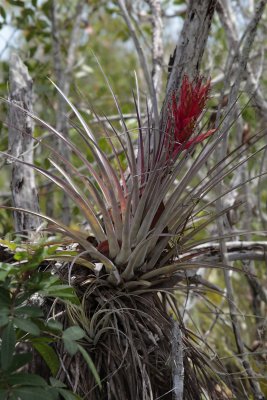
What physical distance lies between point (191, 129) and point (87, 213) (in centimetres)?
34

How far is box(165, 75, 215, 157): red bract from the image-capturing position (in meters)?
1.43

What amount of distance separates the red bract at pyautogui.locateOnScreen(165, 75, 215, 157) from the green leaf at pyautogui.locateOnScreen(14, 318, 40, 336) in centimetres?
54

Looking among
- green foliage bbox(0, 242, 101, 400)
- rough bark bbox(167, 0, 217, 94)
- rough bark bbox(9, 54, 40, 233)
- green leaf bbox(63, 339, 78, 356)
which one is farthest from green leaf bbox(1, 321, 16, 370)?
rough bark bbox(167, 0, 217, 94)

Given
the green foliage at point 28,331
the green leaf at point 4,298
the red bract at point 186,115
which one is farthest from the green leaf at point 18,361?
the red bract at point 186,115

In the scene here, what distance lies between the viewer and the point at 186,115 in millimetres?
1440

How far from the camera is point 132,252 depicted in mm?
1500

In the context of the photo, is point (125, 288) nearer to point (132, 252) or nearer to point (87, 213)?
point (132, 252)

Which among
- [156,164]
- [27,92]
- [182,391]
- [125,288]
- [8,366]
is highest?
[27,92]

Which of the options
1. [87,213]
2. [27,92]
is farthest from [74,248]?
[27,92]

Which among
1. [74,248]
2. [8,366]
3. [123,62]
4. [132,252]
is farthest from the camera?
[123,62]

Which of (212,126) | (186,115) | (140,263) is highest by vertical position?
(212,126)

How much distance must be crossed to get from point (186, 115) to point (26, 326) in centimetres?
61

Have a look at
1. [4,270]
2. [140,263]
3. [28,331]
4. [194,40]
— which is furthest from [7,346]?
[194,40]

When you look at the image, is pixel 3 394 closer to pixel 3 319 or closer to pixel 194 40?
pixel 3 319
